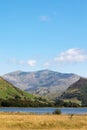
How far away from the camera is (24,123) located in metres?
64.8

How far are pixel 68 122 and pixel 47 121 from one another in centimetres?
426

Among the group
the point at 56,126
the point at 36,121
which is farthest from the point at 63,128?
the point at 36,121

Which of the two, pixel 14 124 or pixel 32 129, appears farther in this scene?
pixel 14 124

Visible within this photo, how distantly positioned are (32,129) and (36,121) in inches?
294

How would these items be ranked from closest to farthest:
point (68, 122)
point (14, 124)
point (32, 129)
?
point (32, 129) < point (14, 124) < point (68, 122)

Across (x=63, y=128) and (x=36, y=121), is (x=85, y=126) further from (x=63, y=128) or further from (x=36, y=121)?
(x=36, y=121)

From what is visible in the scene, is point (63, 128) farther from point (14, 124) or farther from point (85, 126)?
point (14, 124)

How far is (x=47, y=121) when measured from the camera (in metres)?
67.5

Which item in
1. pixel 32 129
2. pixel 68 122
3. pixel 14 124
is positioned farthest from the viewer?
pixel 68 122

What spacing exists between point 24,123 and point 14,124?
6.44 ft

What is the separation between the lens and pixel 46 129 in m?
60.7

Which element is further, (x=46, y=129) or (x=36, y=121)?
(x=36, y=121)

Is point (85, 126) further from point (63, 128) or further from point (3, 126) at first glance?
point (3, 126)

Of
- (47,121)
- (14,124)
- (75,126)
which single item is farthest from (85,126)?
(14,124)
